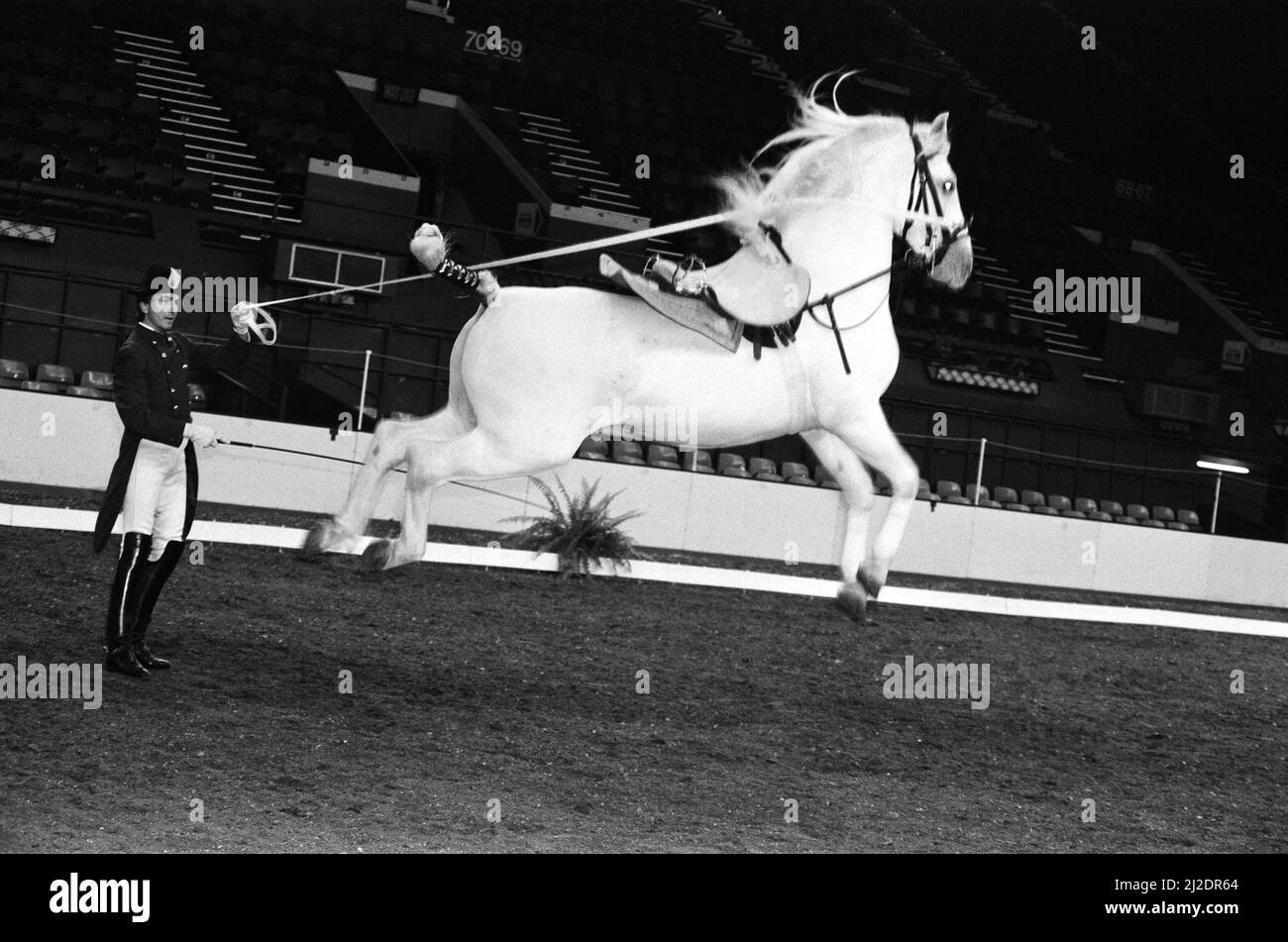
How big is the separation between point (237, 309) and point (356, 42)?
11.9 metres

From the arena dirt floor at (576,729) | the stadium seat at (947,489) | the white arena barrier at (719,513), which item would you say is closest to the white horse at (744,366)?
the arena dirt floor at (576,729)

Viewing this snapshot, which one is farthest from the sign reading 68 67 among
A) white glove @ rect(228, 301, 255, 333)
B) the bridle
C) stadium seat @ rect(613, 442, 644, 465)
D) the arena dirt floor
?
the bridle

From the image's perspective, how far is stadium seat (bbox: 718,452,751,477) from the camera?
1055cm

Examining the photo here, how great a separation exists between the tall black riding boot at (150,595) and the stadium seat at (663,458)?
5.59m

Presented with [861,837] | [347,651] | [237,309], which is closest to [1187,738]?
[861,837]

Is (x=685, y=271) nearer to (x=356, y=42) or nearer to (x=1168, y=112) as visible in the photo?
(x=356, y=42)

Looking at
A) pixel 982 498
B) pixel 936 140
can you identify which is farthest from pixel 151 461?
pixel 982 498

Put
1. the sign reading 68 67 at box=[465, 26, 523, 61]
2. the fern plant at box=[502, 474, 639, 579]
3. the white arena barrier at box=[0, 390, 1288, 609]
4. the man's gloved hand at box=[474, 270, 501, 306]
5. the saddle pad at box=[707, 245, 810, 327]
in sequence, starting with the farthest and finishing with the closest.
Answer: the sign reading 68 67 at box=[465, 26, 523, 61]
the white arena barrier at box=[0, 390, 1288, 609]
the fern plant at box=[502, 474, 639, 579]
the saddle pad at box=[707, 245, 810, 327]
the man's gloved hand at box=[474, 270, 501, 306]

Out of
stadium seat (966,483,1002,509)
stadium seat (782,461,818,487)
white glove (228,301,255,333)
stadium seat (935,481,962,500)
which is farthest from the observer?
stadium seat (935,481,962,500)

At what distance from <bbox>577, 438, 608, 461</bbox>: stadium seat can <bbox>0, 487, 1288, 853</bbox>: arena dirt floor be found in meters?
2.36

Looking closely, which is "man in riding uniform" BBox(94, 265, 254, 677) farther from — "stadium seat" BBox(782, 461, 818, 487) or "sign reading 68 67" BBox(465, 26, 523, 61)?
"sign reading 68 67" BBox(465, 26, 523, 61)

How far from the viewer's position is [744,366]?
3.98 metres

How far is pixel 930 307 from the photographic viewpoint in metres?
14.0

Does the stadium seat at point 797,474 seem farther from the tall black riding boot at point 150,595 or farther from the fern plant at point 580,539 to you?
the tall black riding boot at point 150,595
